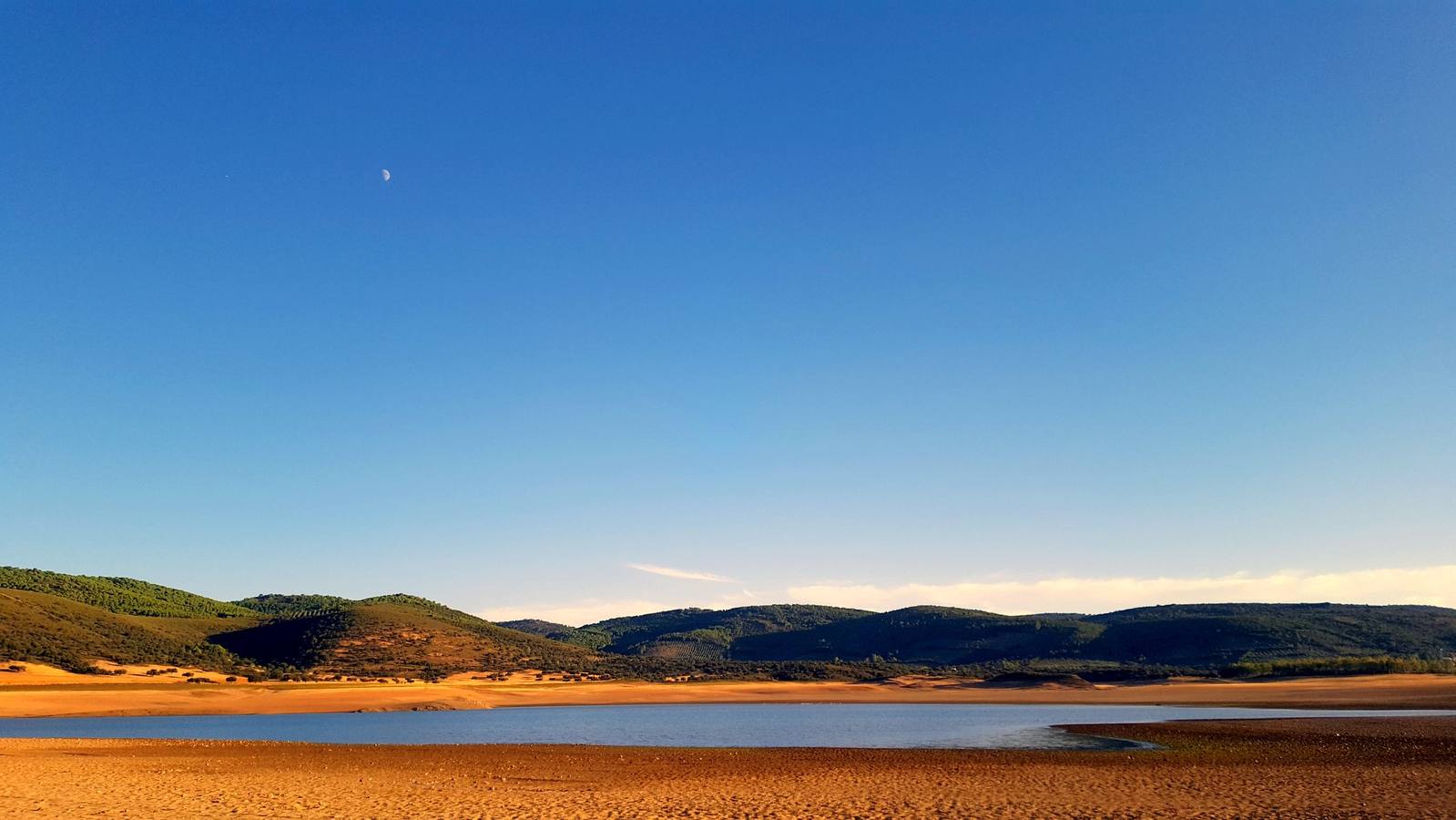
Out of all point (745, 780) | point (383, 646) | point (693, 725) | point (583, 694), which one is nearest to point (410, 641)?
point (383, 646)

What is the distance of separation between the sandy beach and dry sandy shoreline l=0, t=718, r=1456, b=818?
36.6m

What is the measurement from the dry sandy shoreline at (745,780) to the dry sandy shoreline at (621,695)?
36564 mm

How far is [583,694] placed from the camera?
→ 349 feet

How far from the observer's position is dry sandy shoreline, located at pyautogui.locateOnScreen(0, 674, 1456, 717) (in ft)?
254

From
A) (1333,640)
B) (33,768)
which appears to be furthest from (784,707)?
(1333,640)

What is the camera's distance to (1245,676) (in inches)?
4481

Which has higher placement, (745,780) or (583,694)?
(745,780)

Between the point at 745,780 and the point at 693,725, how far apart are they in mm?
34755

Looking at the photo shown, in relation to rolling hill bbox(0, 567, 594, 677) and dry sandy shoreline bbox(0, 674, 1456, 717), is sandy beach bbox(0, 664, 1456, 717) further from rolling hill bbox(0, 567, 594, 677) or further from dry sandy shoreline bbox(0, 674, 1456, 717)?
rolling hill bbox(0, 567, 594, 677)

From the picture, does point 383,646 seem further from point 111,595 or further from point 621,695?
point 111,595

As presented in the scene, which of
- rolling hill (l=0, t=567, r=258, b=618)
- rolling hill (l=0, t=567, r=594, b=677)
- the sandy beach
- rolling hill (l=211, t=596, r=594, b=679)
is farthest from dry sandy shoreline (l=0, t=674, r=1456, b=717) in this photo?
rolling hill (l=0, t=567, r=258, b=618)

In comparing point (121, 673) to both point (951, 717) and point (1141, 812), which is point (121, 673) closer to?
point (951, 717)

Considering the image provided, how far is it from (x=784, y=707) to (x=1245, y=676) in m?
62.7

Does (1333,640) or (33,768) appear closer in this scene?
(33,768)
